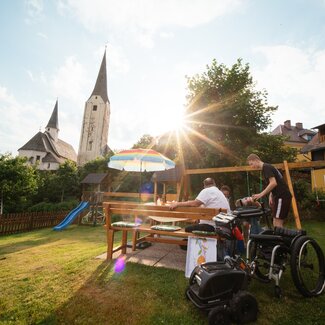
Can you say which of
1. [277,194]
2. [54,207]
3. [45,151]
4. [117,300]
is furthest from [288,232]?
[45,151]

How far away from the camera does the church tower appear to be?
171 ft

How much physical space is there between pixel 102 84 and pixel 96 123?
10856mm

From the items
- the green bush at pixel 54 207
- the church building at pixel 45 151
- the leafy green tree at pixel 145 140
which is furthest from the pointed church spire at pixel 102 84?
the green bush at pixel 54 207

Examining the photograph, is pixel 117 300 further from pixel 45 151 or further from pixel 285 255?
pixel 45 151

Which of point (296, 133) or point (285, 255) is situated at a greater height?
point (296, 133)

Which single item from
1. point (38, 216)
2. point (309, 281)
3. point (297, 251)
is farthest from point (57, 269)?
point (38, 216)

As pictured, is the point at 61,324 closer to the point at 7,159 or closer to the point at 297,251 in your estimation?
the point at 297,251

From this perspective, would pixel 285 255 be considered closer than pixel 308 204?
Yes

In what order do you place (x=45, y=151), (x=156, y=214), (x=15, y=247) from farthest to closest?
(x=45, y=151)
(x=15, y=247)
(x=156, y=214)

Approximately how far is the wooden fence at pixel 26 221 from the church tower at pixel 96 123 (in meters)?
38.0

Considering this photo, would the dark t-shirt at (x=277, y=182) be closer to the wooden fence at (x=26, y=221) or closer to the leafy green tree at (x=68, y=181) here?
the wooden fence at (x=26, y=221)

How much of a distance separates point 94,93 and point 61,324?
192 feet

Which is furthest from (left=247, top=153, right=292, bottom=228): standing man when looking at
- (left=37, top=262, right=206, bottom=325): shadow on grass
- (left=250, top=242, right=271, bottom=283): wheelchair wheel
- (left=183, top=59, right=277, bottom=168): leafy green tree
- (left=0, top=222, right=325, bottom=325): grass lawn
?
(left=183, top=59, right=277, bottom=168): leafy green tree

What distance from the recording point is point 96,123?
54031mm
